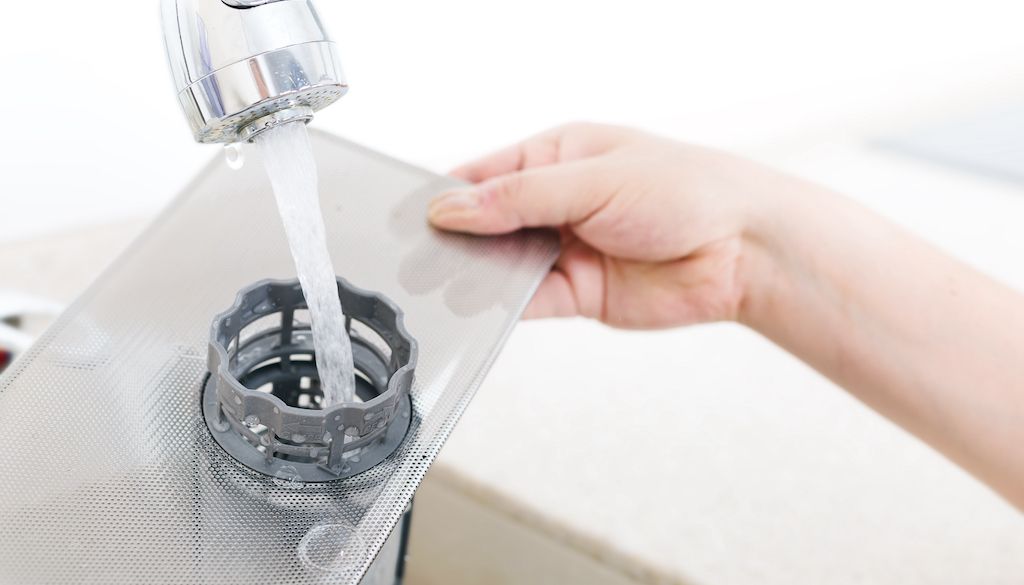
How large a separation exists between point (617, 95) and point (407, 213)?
26.1 inches

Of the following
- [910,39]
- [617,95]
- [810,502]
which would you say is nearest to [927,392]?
[810,502]

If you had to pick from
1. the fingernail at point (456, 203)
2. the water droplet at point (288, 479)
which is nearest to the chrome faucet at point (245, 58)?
the water droplet at point (288, 479)

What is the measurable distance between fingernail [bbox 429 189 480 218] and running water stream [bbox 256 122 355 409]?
0.20 meters

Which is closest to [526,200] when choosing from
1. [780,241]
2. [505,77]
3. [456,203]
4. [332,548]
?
[456,203]

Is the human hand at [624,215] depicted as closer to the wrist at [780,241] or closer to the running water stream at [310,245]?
the wrist at [780,241]

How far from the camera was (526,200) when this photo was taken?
703 mm

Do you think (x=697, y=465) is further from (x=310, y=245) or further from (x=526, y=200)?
(x=310, y=245)

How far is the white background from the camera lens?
795 millimetres

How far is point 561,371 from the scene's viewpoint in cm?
96

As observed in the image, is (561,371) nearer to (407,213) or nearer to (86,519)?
(407,213)

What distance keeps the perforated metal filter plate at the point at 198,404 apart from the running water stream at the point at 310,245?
0.17 feet

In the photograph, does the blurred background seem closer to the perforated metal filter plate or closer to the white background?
the white background

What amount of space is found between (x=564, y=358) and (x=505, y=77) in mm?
380

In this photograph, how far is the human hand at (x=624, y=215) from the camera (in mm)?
708
